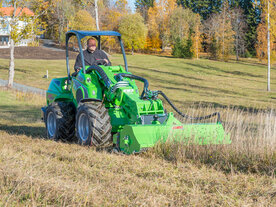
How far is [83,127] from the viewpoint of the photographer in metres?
7.78

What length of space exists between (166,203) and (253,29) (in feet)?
248

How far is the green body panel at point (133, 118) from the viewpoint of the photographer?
6477mm

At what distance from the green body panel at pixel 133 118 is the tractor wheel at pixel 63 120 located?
9.5 inches

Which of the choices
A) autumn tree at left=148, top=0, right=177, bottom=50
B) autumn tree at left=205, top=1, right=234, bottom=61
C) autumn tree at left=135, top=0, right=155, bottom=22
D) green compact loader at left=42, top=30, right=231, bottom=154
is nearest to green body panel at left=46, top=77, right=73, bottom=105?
green compact loader at left=42, top=30, right=231, bottom=154

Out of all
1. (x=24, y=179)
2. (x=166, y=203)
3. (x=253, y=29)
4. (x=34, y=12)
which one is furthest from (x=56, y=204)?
(x=253, y=29)

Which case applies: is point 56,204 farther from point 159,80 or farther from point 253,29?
point 253,29

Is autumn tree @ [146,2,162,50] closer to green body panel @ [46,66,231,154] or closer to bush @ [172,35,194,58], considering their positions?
bush @ [172,35,194,58]

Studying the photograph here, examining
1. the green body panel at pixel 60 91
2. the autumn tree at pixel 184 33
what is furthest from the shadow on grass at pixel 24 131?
the autumn tree at pixel 184 33

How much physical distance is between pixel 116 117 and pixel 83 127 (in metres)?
0.71

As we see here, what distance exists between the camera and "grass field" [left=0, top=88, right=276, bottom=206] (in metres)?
3.99

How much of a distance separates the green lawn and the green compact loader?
66.6 ft

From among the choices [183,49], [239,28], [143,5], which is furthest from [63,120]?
[143,5]

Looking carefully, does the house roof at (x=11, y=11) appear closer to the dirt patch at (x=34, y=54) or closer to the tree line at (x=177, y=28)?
the dirt patch at (x=34, y=54)

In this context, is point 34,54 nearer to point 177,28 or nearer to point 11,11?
point 177,28
